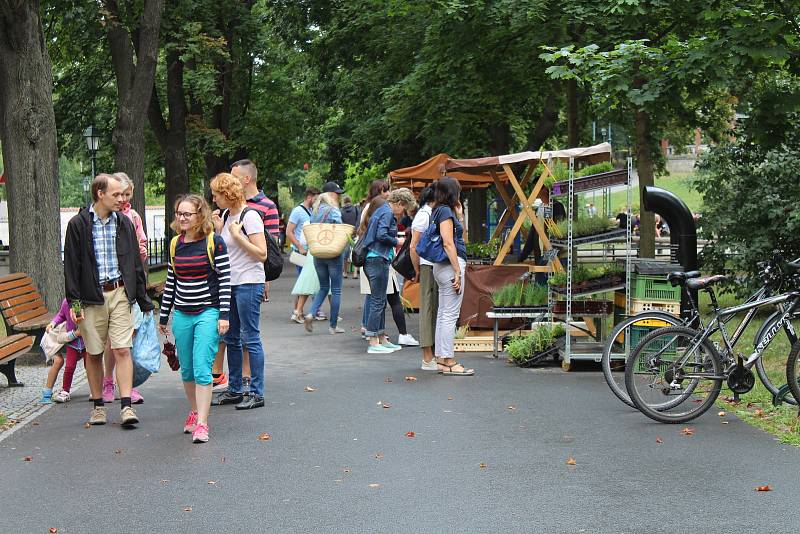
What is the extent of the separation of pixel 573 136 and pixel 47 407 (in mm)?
15606

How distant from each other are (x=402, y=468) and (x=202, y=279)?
212 cm

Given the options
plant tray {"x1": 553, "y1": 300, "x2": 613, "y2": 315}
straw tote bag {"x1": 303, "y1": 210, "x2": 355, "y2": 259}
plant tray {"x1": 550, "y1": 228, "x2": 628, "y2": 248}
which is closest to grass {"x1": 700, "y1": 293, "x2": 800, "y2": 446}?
plant tray {"x1": 550, "y1": 228, "x2": 628, "y2": 248}

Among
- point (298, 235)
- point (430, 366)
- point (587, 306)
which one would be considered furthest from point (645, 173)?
point (430, 366)

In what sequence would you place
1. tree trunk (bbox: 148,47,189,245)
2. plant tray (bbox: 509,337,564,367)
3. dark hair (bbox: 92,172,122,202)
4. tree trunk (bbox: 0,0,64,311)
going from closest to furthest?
dark hair (bbox: 92,172,122,202)
plant tray (bbox: 509,337,564,367)
tree trunk (bbox: 0,0,64,311)
tree trunk (bbox: 148,47,189,245)

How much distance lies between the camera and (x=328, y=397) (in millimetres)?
9875

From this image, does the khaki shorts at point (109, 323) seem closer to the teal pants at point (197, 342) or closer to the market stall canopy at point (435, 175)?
the teal pants at point (197, 342)

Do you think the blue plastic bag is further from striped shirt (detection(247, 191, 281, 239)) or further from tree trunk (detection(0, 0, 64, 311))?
tree trunk (detection(0, 0, 64, 311))

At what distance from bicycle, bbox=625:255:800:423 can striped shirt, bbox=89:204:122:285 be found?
3838 millimetres

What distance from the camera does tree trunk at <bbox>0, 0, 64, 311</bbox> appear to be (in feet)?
42.5

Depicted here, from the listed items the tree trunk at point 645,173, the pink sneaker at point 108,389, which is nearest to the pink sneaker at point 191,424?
the pink sneaker at point 108,389

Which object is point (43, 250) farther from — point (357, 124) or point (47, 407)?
point (357, 124)

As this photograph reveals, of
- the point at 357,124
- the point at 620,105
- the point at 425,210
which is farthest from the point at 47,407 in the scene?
the point at 357,124

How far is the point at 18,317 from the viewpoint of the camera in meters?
11.3

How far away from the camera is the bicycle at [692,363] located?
27.8 feet
